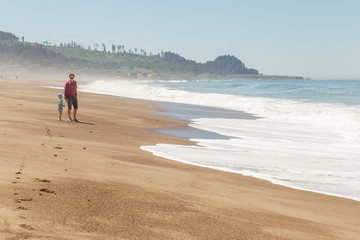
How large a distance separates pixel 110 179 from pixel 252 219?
2.22 meters

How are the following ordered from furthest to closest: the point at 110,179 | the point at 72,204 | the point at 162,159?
the point at 162,159, the point at 110,179, the point at 72,204

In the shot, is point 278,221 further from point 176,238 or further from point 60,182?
point 60,182

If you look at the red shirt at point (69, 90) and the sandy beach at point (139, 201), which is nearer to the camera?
the sandy beach at point (139, 201)

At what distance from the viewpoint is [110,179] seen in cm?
654

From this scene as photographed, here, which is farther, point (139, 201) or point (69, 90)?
point (69, 90)

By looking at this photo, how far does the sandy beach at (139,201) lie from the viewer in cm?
440

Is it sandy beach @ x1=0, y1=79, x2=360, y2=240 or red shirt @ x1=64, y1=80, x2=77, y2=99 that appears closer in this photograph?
sandy beach @ x1=0, y1=79, x2=360, y2=240

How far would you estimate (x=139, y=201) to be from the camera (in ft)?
18.0

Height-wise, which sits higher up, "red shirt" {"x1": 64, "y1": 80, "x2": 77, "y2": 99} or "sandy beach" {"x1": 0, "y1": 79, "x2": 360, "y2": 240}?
"red shirt" {"x1": 64, "y1": 80, "x2": 77, "y2": 99}

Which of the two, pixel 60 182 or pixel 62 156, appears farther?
pixel 62 156

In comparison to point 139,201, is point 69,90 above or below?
above

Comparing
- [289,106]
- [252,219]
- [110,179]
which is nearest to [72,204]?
[110,179]

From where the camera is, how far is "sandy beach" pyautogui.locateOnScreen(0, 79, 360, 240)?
173 inches

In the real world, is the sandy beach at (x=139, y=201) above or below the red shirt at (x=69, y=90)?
below
